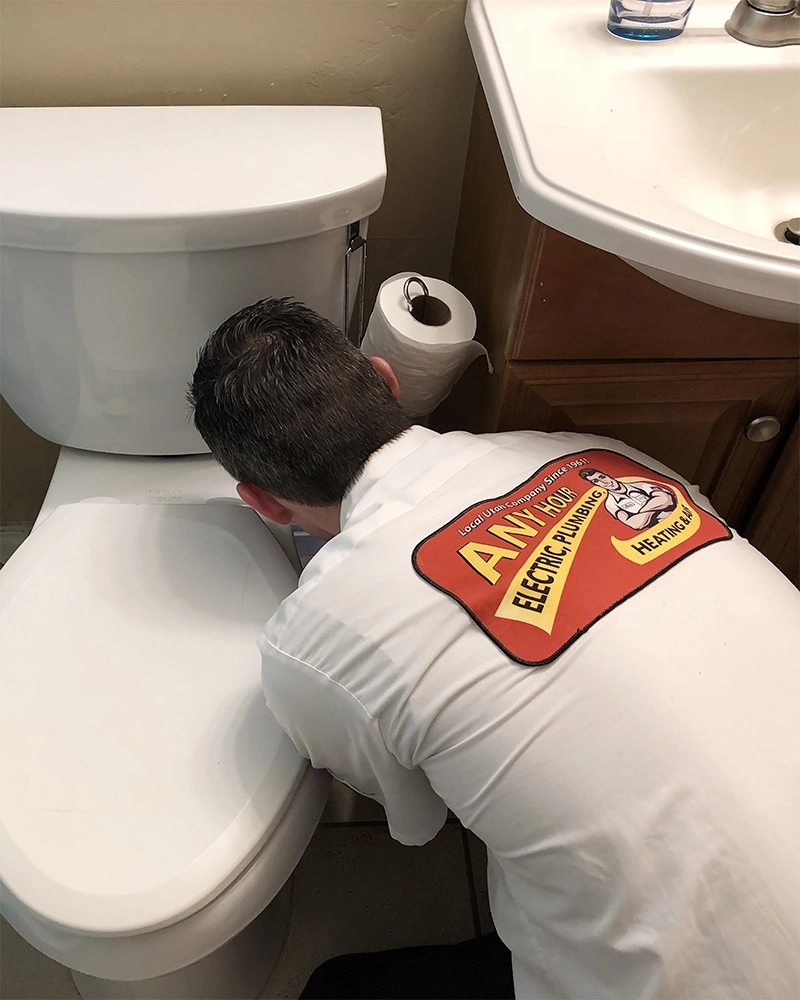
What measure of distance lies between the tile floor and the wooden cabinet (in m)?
0.57

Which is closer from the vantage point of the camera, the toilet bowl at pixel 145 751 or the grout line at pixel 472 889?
the toilet bowl at pixel 145 751

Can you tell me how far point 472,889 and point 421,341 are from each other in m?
0.72

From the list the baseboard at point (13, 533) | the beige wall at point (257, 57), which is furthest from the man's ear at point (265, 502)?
the baseboard at point (13, 533)

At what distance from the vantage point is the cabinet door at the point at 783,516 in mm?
910

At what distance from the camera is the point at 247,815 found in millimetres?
723

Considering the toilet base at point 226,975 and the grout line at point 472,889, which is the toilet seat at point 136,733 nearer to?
the toilet base at point 226,975

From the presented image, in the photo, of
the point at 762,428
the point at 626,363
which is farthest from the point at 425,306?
the point at 762,428

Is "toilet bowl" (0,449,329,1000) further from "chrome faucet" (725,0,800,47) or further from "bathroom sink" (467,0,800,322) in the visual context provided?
"chrome faucet" (725,0,800,47)

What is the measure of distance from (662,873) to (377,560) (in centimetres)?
28

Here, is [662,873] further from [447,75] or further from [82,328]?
[447,75]

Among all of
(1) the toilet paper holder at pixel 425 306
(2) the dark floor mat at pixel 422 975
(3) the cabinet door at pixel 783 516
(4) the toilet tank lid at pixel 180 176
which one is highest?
(4) the toilet tank lid at pixel 180 176

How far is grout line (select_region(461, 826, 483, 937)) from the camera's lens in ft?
3.56

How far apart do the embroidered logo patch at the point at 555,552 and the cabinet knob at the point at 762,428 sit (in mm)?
230

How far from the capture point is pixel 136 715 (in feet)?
2.56
